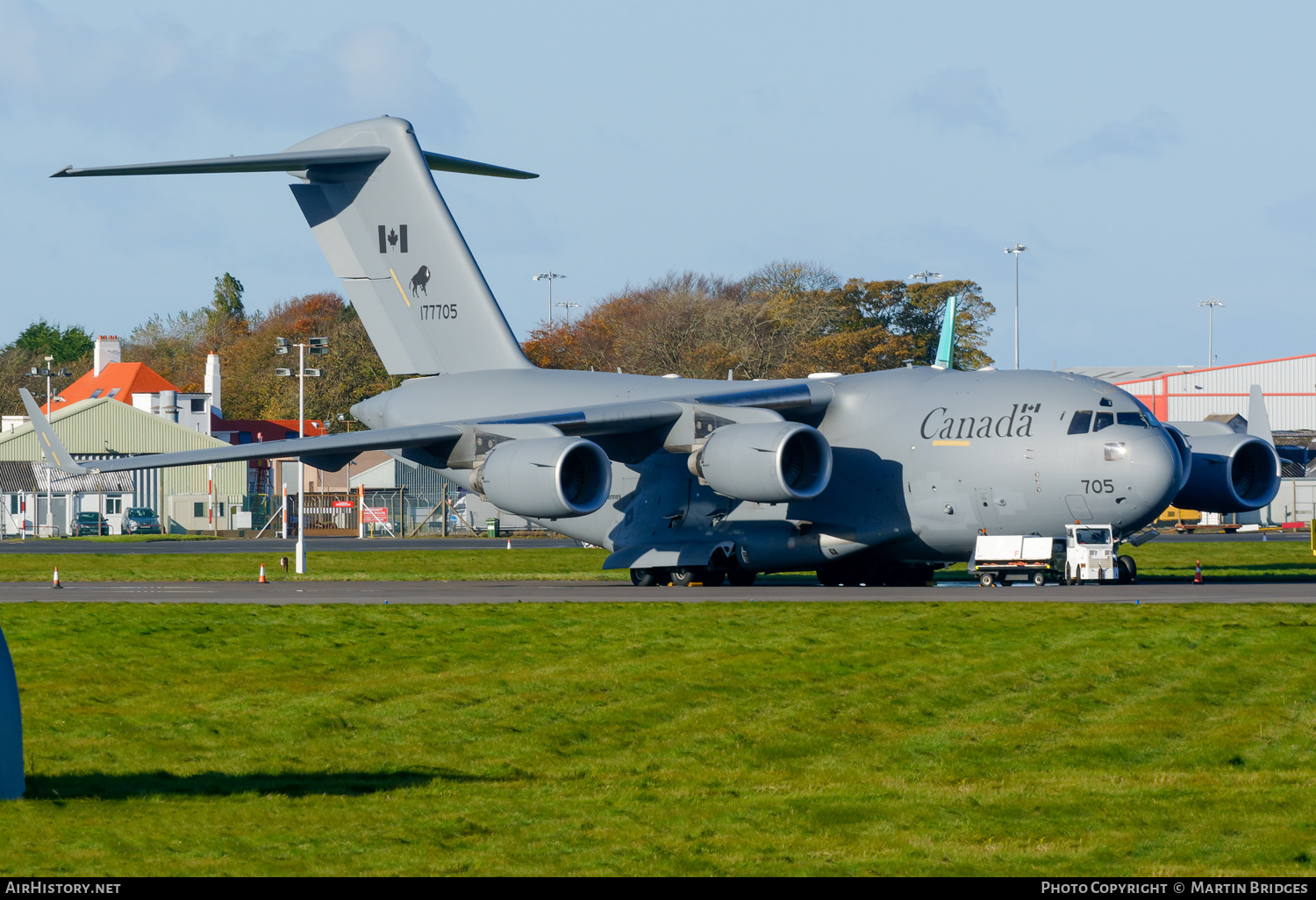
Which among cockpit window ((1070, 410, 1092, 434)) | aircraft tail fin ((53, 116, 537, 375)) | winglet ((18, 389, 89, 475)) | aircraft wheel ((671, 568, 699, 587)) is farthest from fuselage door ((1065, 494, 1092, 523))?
winglet ((18, 389, 89, 475))

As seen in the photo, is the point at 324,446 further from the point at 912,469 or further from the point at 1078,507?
the point at 1078,507

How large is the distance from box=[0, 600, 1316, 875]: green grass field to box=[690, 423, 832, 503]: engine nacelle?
5.26m

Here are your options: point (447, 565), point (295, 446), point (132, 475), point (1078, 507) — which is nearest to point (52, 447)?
point (295, 446)

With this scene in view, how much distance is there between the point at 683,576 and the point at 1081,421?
7.93 metres

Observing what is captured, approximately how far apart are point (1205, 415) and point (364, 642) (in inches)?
2669

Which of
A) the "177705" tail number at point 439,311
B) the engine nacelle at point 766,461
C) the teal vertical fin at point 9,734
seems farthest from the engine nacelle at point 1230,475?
the teal vertical fin at point 9,734

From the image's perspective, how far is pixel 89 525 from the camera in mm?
72438

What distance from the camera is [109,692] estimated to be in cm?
1534

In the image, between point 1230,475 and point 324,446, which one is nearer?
point 324,446

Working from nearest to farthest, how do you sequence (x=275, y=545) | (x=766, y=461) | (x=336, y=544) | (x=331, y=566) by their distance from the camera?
(x=766, y=461), (x=331, y=566), (x=275, y=545), (x=336, y=544)

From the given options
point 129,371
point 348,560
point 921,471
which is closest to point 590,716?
point 921,471

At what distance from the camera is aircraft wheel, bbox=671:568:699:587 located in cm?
3020

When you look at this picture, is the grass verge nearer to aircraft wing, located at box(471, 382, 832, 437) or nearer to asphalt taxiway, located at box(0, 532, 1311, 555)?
asphalt taxiway, located at box(0, 532, 1311, 555)
